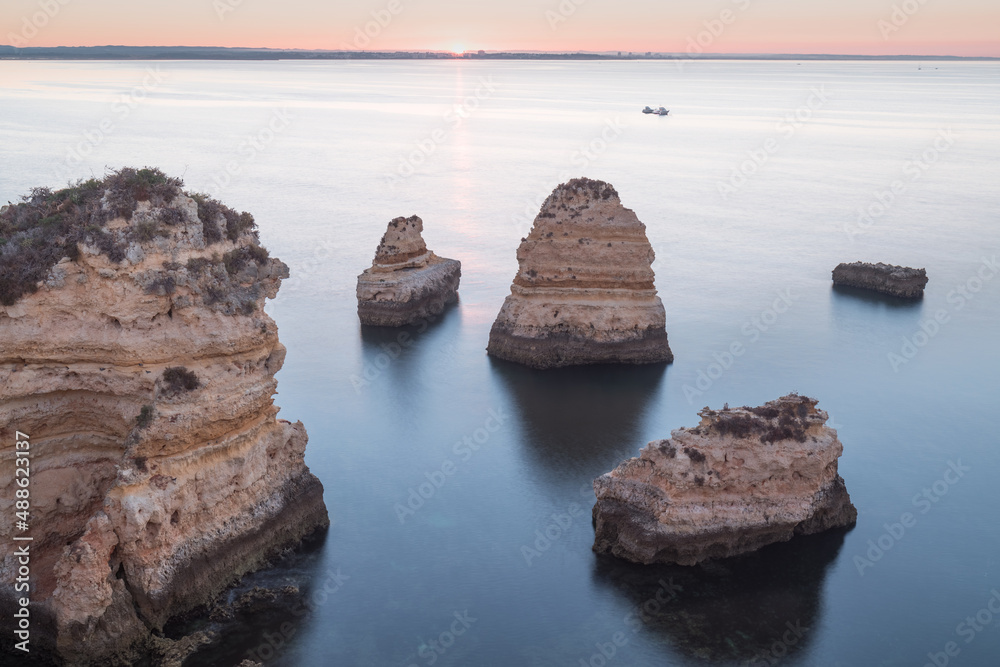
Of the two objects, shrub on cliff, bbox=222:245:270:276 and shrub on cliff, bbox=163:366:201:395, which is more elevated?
shrub on cliff, bbox=222:245:270:276

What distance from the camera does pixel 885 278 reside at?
62.6 meters

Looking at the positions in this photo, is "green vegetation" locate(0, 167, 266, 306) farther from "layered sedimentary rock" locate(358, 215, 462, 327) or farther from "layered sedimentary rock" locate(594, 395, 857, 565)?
"layered sedimentary rock" locate(358, 215, 462, 327)

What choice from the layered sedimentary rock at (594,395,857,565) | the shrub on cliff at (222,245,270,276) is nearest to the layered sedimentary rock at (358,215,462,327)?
the shrub on cliff at (222,245,270,276)

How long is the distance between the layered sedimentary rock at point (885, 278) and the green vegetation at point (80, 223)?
163 ft

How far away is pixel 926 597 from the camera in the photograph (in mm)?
27016

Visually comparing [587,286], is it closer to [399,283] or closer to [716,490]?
[399,283]

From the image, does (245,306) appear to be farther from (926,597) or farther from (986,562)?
(986,562)

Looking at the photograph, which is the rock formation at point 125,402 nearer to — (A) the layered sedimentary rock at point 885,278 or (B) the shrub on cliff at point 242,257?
Result: (B) the shrub on cliff at point 242,257

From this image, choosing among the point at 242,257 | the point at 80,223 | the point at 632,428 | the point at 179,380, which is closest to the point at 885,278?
the point at 632,428

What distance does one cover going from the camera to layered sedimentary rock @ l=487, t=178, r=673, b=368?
45375mm

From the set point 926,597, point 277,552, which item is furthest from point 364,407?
point 926,597

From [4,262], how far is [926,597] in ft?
89.2

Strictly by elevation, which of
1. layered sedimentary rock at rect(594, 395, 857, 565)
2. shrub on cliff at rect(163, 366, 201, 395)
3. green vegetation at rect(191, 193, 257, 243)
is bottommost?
layered sedimentary rock at rect(594, 395, 857, 565)

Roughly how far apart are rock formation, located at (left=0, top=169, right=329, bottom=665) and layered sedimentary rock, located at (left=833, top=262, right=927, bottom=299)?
161 feet
